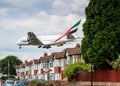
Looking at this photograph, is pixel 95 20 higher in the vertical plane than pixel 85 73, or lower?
higher

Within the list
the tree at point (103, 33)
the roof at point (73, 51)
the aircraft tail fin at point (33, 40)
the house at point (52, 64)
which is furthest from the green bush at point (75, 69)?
the aircraft tail fin at point (33, 40)

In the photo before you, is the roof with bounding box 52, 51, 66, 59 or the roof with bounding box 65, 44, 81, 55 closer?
the roof with bounding box 65, 44, 81, 55

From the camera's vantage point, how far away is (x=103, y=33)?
124 feet

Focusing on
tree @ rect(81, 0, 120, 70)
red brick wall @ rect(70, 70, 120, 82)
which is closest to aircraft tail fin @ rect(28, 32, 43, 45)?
red brick wall @ rect(70, 70, 120, 82)

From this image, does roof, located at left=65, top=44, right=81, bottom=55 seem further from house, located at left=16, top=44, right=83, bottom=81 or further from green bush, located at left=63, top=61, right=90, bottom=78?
green bush, located at left=63, top=61, right=90, bottom=78

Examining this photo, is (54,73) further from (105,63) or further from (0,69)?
(0,69)

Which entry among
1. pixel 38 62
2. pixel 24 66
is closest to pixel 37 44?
pixel 38 62

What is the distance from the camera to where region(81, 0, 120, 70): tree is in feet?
123

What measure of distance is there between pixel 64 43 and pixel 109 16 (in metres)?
67.1

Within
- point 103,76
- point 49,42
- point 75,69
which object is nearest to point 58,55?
point 49,42

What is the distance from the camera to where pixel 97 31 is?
127 feet

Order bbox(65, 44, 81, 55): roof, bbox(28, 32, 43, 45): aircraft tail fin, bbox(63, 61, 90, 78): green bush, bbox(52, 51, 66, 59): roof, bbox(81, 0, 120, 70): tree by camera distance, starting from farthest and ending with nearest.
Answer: bbox(52, 51, 66, 59): roof, bbox(28, 32, 43, 45): aircraft tail fin, bbox(65, 44, 81, 55): roof, bbox(63, 61, 90, 78): green bush, bbox(81, 0, 120, 70): tree

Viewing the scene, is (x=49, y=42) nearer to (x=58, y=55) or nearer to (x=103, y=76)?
(x=58, y=55)

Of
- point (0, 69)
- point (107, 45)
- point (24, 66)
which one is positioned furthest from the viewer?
point (0, 69)
